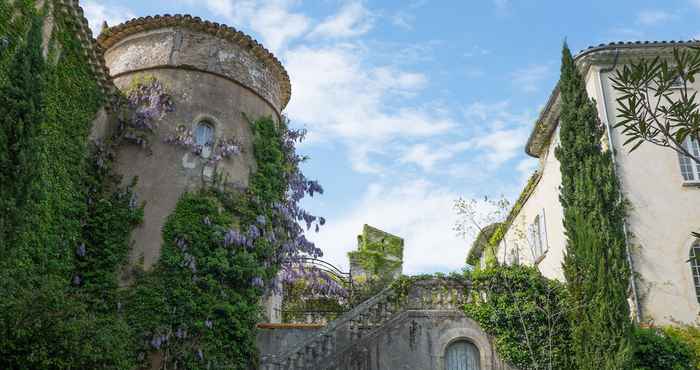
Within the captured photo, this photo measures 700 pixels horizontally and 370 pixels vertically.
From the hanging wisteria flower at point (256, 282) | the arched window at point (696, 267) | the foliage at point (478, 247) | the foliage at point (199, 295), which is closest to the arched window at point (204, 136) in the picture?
the foliage at point (199, 295)

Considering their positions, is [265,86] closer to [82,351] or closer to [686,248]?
[82,351]

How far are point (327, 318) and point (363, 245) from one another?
7.32 m

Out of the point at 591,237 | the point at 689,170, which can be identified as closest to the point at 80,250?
the point at 591,237

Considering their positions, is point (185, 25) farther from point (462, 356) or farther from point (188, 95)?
point (462, 356)

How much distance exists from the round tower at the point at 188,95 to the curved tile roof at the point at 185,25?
1.1 inches

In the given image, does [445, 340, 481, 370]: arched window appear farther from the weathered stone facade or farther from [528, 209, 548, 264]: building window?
[528, 209, 548, 264]: building window

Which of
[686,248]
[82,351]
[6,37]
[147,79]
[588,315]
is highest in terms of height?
[147,79]

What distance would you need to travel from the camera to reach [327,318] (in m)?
19.8

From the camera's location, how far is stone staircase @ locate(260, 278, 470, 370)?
1528 centimetres

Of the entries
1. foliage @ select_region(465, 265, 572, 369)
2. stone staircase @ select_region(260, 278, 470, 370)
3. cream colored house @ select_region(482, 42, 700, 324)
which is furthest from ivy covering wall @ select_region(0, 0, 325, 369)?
cream colored house @ select_region(482, 42, 700, 324)

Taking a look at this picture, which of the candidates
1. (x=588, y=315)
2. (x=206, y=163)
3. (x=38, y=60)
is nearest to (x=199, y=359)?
(x=206, y=163)

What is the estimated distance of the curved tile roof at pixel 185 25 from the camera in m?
17.9

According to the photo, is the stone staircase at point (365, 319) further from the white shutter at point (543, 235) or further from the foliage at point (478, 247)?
the foliage at point (478, 247)

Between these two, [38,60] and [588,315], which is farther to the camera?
[588,315]
